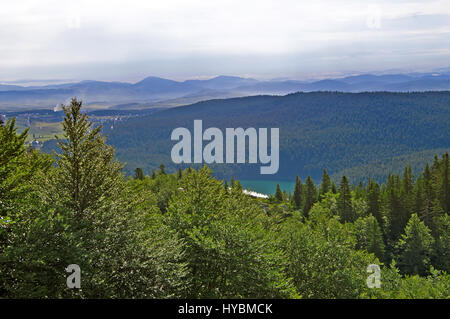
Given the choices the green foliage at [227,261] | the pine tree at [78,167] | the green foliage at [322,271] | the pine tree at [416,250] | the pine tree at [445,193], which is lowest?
the pine tree at [416,250]

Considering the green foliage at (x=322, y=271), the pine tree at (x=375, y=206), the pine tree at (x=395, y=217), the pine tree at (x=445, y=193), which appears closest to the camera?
the green foliage at (x=322, y=271)

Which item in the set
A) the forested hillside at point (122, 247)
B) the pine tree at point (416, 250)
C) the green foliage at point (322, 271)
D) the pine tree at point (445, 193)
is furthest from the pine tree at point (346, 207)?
the green foliage at point (322, 271)

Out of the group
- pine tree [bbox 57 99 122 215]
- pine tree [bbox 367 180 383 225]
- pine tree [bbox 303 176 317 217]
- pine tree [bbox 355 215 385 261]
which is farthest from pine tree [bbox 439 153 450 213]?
pine tree [bbox 57 99 122 215]

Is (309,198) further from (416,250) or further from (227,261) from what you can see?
(227,261)

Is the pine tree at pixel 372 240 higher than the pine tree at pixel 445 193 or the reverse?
the reverse

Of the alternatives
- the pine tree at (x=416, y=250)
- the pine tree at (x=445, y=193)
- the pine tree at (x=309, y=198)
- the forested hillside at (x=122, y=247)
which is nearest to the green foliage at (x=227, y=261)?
the forested hillside at (x=122, y=247)

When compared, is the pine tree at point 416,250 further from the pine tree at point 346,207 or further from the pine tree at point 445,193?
the pine tree at point 445,193

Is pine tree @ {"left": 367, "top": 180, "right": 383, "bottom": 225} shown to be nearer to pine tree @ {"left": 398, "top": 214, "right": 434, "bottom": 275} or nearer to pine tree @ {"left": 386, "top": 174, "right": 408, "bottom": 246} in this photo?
pine tree @ {"left": 386, "top": 174, "right": 408, "bottom": 246}

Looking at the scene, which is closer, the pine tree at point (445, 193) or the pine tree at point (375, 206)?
the pine tree at point (375, 206)

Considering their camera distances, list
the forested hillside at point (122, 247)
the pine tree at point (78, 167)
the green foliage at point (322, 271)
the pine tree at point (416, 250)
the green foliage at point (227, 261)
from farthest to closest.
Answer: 1. the pine tree at point (416, 250)
2. the green foliage at point (322, 271)
3. the green foliage at point (227, 261)
4. the pine tree at point (78, 167)
5. the forested hillside at point (122, 247)
